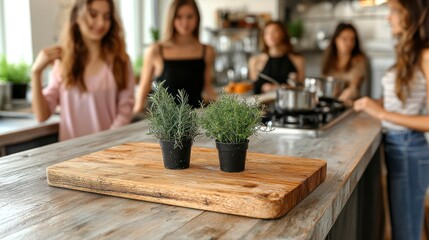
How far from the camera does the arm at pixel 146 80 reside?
334cm

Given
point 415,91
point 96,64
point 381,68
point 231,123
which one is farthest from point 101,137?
point 381,68

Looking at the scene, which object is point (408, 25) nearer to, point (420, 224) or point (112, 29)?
point (420, 224)

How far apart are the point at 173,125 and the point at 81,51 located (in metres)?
1.44

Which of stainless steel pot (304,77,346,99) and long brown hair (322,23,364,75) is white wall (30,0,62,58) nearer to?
stainless steel pot (304,77,346,99)

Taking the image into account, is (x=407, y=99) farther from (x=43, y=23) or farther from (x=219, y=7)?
(x=219, y=7)

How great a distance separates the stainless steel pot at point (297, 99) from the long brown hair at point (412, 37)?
0.38 metres

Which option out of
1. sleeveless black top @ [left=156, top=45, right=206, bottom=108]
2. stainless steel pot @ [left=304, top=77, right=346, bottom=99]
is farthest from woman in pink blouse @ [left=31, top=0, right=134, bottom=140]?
stainless steel pot @ [left=304, top=77, right=346, bottom=99]

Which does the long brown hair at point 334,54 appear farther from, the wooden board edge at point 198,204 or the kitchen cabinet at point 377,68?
the wooden board edge at point 198,204

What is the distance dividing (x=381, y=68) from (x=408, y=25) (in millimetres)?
3632

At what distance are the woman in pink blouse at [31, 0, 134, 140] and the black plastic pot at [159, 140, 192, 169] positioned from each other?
1.33m

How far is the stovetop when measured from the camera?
223 centimetres

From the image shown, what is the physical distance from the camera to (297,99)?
2373mm

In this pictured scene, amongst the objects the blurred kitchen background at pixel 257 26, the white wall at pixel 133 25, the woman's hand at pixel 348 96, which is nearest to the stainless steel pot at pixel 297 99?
the woman's hand at pixel 348 96

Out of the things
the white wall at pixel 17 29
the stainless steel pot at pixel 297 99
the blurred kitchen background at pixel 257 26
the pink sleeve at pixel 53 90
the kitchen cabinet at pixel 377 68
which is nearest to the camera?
the stainless steel pot at pixel 297 99
